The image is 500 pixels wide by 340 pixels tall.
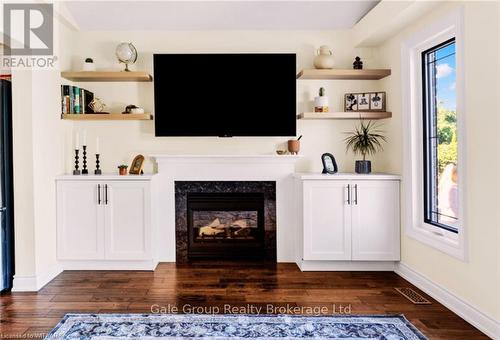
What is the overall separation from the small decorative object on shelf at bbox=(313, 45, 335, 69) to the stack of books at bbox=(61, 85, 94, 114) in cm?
246

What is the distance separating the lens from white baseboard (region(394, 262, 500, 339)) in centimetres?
246

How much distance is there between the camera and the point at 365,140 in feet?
13.5

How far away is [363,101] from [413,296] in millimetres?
2016

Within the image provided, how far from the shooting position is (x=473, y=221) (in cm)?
263

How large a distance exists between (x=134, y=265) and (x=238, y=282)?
1134 mm

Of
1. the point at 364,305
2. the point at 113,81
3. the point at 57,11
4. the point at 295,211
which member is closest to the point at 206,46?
the point at 113,81

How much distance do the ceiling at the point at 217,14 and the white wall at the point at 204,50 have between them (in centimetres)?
10

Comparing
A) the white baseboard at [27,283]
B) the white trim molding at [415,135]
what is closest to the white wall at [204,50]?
the white trim molding at [415,135]

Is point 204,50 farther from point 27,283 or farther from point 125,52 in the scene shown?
point 27,283

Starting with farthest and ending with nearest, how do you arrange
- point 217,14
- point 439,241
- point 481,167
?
point 217,14
point 439,241
point 481,167

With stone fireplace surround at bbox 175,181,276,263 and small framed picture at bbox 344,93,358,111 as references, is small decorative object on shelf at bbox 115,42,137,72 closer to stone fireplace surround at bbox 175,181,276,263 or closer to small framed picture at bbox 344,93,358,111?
stone fireplace surround at bbox 175,181,276,263

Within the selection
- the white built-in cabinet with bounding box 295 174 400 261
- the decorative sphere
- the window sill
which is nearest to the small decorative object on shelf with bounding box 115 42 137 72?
the decorative sphere

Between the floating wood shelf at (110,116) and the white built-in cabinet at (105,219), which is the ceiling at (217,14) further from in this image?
the white built-in cabinet at (105,219)

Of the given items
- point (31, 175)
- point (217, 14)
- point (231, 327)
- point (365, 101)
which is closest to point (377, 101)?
point (365, 101)
